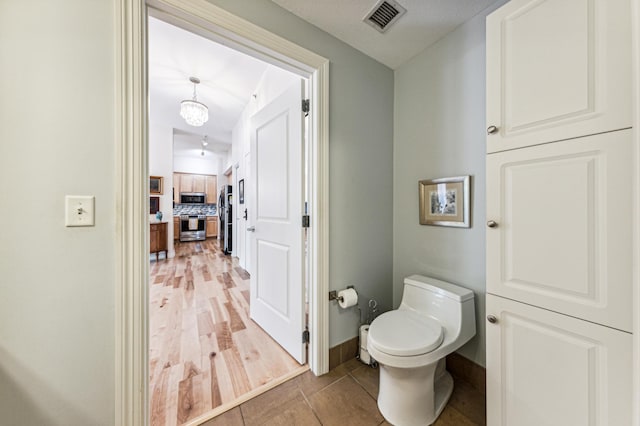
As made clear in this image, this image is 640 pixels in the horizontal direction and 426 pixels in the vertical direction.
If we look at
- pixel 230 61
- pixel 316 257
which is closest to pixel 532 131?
pixel 316 257

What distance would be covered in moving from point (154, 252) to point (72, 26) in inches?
190

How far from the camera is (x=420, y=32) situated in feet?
5.04

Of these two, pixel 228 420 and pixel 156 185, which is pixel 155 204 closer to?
pixel 156 185

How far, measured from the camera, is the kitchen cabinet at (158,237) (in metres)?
4.52

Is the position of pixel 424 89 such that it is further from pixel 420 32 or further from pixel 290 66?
pixel 290 66

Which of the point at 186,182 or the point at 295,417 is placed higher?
the point at 186,182

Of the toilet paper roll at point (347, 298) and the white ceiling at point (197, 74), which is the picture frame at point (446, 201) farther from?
the white ceiling at point (197, 74)

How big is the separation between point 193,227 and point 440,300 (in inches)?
304

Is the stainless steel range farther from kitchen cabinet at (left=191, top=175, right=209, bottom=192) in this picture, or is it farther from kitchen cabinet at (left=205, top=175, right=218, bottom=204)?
kitchen cabinet at (left=191, top=175, right=209, bottom=192)

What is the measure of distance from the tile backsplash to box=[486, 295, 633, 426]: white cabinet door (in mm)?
8213

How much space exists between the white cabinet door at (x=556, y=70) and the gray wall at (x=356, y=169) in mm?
823

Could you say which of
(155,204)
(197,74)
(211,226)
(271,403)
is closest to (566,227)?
(271,403)

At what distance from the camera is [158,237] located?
4.62 m

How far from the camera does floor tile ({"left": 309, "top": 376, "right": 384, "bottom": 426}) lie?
1.17m
